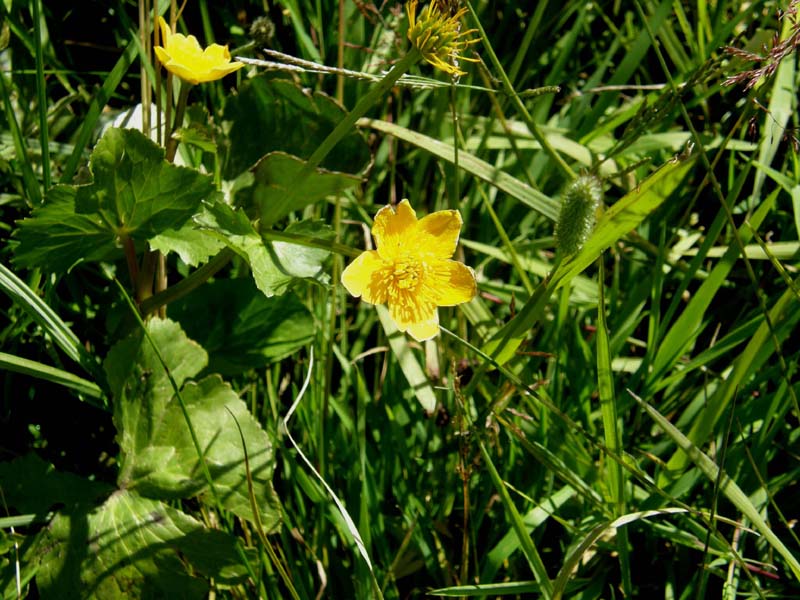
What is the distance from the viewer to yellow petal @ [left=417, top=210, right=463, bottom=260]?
1.86 metres

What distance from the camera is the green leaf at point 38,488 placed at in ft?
6.08

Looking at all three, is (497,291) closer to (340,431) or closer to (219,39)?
(340,431)

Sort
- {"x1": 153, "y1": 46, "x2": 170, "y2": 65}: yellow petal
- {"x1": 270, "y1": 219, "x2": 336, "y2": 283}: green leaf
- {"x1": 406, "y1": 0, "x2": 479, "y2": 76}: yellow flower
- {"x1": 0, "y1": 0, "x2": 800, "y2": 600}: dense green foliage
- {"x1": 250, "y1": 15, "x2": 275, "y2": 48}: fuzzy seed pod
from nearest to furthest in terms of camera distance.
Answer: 1. {"x1": 406, "y1": 0, "x2": 479, "y2": 76}: yellow flower
2. {"x1": 153, "y1": 46, "x2": 170, "y2": 65}: yellow petal
3. {"x1": 0, "y1": 0, "x2": 800, "y2": 600}: dense green foliage
4. {"x1": 270, "y1": 219, "x2": 336, "y2": 283}: green leaf
5. {"x1": 250, "y1": 15, "x2": 275, "y2": 48}: fuzzy seed pod

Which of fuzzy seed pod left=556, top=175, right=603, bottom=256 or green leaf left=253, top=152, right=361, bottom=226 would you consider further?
green leaf left=253, top=152, right=361, bottom=226

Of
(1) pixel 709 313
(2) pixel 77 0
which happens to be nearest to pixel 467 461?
(1) pixel 709 313

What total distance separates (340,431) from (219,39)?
1.36 meters

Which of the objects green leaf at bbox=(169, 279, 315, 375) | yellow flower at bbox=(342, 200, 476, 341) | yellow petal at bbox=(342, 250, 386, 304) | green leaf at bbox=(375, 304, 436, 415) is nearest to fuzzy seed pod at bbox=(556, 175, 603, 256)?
yellow flower at bbox=(342, 200, 476, 341)

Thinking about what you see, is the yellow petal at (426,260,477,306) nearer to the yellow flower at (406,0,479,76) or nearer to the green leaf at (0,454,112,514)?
the yellow flower at (406,0,479,76)

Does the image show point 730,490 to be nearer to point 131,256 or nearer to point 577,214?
point 577,214

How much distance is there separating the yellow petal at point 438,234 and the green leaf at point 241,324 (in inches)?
17.1

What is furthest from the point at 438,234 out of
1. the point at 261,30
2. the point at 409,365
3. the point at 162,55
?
the point at 261,30

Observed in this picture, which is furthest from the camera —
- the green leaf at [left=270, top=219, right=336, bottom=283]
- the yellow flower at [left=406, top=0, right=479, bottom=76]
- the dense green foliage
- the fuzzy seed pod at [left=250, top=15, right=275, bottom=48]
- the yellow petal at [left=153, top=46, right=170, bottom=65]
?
the fuzzy seed pod at [left=250, top=15, right=275, bottom=48]

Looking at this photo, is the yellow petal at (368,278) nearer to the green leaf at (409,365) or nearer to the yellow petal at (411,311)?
the yellow petal at (411,311)

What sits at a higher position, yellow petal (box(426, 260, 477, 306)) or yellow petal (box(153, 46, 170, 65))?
yellow petal (box(153, 46, 170, 65))
